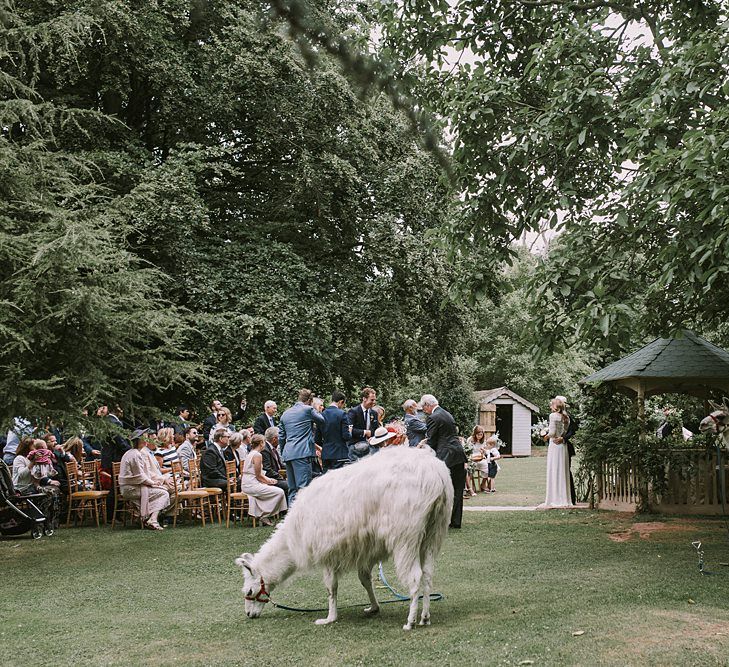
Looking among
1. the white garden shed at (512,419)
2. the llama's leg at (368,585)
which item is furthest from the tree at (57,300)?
the white garden shed at (512,419)

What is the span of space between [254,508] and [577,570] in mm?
6359

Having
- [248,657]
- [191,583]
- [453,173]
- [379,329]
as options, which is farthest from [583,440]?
[453,173]

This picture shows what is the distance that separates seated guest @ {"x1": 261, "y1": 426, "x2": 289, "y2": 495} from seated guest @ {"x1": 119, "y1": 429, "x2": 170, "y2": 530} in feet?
6.07

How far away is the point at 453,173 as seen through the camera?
2.38m

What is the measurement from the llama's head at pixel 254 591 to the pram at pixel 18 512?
6.95m

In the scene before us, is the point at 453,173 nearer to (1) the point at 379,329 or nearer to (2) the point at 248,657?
(2) the point at 248,657

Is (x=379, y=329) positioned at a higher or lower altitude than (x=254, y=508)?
higher

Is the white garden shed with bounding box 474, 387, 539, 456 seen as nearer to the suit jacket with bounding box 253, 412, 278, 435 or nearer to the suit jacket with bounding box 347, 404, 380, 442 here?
the suit jacket with bounding box 253, 412, 278, 435

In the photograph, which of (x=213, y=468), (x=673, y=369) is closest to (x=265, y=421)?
(x=213, y=468)

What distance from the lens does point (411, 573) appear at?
23.6 ft

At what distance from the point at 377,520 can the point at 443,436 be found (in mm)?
6213

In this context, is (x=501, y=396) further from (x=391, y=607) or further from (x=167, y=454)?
(x=391, y=607)

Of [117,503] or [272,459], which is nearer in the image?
[272,459]

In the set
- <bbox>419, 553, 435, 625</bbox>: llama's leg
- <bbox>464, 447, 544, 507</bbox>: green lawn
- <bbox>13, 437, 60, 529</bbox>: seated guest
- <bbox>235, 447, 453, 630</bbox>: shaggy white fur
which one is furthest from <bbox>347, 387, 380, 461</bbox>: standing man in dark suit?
<bbox>419, 553, 435, 625</bbox>: llama's leg
